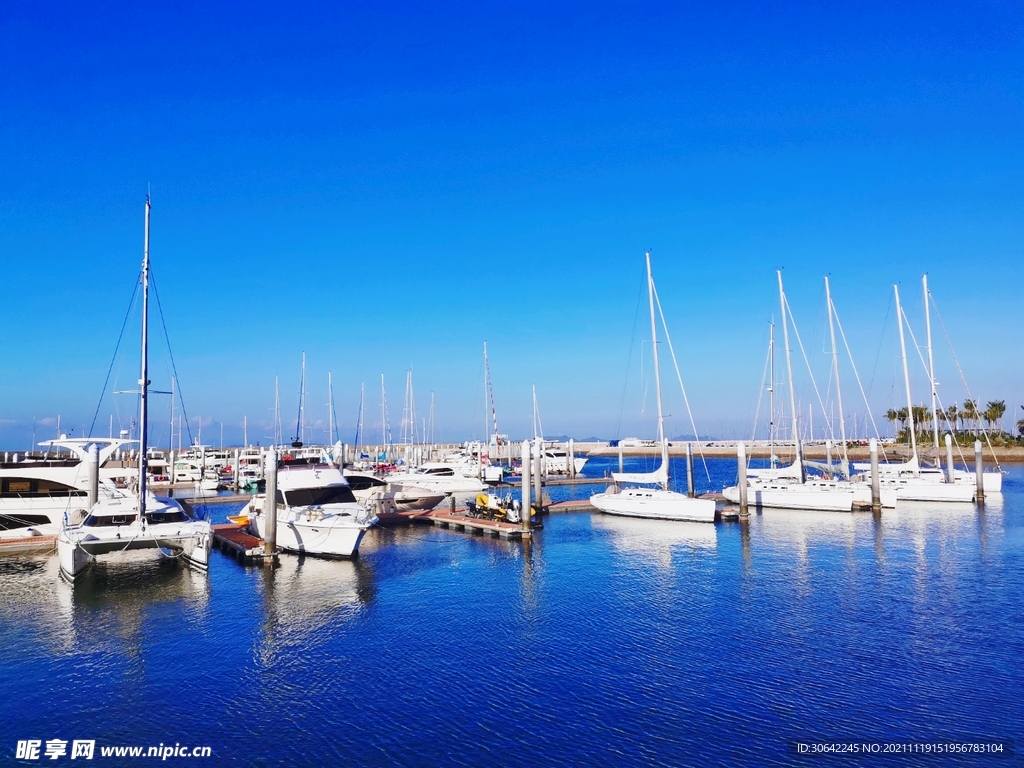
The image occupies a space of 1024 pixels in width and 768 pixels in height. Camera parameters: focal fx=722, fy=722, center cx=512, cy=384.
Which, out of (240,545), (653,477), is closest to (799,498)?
(653,477)

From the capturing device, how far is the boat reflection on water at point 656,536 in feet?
112

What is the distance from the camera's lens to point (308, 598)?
80.7 ft

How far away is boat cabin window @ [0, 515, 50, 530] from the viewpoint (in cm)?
3425

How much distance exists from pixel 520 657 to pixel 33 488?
2931cm

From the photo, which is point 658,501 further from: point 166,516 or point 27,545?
point 27,545

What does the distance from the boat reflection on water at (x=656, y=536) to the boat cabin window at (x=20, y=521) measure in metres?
28.0

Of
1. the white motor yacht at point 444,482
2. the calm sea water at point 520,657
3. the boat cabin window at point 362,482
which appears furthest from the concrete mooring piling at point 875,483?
the boat cabin window at point 362,482

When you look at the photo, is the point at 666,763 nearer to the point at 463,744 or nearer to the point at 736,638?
the point at 463,744

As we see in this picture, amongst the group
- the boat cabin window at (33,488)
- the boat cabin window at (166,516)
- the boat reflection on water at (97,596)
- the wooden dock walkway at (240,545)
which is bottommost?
the boat reflection on water at (97,596)

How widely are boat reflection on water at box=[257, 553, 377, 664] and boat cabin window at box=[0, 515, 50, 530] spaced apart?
42.3 ft

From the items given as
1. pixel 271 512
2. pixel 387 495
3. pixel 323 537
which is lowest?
pixel 323 537

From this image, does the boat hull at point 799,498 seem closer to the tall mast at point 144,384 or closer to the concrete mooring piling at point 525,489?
the concrete mooring piling at point 525,489

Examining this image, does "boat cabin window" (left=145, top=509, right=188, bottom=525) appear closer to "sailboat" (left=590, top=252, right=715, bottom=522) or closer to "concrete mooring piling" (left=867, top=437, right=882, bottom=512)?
"sailboat" (left=590, top=252, right=715, bottom=522)

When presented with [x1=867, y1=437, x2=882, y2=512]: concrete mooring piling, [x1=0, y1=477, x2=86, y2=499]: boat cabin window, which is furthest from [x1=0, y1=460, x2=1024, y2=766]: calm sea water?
[x1=867, y1=437, x2=882, y2=512]: concrete mooring piling
